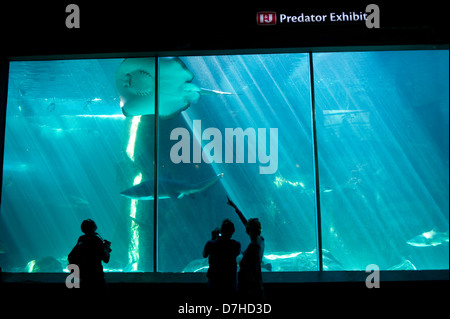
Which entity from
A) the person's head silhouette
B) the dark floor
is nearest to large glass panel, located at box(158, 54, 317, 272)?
the dark floor

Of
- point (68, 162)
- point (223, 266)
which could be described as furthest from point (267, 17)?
point (68, 162)

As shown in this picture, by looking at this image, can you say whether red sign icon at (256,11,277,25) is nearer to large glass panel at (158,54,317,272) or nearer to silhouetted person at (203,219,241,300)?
large glass panel at (158,54,317,272)

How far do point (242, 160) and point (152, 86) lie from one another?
16020mm

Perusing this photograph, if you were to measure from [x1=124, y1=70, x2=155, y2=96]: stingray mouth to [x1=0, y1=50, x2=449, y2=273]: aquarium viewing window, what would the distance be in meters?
0.04

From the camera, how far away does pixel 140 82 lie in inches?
251

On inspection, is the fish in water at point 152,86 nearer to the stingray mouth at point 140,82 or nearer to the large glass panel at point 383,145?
the stingray mouth at point 140,82

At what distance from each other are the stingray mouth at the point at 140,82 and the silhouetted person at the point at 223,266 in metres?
4.60

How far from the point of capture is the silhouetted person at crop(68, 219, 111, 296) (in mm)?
2311

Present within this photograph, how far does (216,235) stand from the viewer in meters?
2.45

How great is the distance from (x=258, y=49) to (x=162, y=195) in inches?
178

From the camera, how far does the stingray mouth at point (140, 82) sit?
6.06m

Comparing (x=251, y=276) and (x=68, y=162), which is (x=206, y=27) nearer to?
(x=251, y=276)
